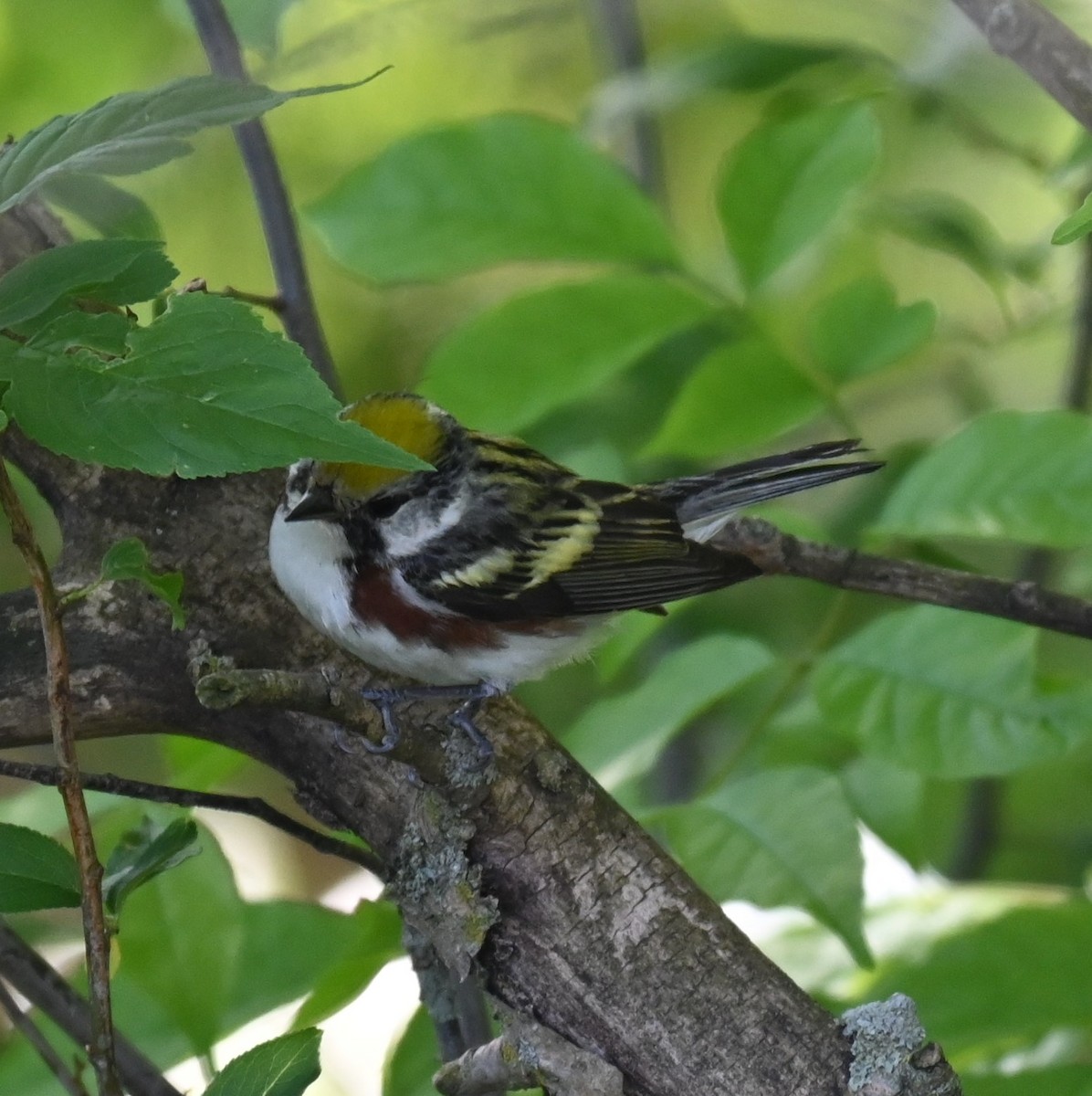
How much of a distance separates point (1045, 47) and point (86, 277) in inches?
51.3

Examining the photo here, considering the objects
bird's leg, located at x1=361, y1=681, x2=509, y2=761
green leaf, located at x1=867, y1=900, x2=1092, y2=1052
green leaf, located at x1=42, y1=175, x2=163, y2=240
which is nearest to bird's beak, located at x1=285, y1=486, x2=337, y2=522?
bird's leg, located at x1=361, y1=681, x2=509, y2=761

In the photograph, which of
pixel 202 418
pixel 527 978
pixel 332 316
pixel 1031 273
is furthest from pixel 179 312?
pixel 332 316

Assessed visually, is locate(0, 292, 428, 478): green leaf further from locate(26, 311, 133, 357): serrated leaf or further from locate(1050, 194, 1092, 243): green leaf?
locate(1050, 194, 1092, 243): green leaf

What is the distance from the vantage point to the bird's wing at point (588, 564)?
6.22ft

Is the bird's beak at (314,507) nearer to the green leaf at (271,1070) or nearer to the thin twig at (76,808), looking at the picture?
the thin twig at (76,808)

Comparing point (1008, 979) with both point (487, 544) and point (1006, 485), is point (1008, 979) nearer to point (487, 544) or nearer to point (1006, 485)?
point (1006, 485)

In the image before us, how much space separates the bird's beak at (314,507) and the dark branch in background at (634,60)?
152 cm

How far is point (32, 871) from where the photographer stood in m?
1.12

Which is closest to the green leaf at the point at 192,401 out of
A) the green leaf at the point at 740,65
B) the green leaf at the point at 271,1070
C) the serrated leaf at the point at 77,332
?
the serrated leaf at the point at 77,332

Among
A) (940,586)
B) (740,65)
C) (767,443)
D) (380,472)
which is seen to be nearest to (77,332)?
(380,472)

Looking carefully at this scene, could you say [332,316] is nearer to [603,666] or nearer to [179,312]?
[603,666]

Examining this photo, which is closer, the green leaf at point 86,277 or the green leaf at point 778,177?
the green leaf at point 86,277

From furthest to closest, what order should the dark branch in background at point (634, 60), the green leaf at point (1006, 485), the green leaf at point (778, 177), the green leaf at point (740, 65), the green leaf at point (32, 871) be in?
1. the dark branch in background at point (634, 60)
2. the green leaf at point (740, 65)
3. the green leaf at point (778, 177)
4. the green leaf at point (1006, 485)
5. the green leaf at point (32, 871)

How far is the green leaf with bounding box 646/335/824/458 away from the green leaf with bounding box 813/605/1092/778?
365mm
